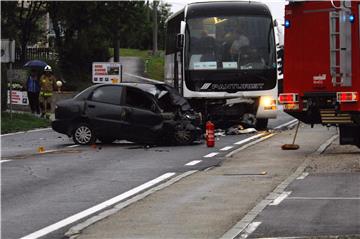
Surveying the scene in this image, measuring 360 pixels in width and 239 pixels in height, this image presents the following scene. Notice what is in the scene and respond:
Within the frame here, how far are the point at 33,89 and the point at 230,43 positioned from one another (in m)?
10.1

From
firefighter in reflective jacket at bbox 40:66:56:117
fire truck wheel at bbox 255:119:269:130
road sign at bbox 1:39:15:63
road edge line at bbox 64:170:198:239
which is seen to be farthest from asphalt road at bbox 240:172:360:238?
firefighter in reflective jacket at bbox 40:66:56:117

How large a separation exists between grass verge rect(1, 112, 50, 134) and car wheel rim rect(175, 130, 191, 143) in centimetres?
743

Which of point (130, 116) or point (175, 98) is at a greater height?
point (175, 98)

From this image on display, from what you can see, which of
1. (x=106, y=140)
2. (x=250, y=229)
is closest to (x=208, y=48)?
(x=106, y=140)

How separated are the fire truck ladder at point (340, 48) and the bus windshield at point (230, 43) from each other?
7.15m

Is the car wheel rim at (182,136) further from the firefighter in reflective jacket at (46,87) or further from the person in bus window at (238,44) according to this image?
the firefighter in reflective jacket at (46,87)

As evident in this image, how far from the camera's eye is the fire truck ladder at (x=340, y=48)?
1368cm

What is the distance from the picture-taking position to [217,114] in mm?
21234

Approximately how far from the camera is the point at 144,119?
17.1 metres

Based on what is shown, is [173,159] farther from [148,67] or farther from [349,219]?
[148,67]

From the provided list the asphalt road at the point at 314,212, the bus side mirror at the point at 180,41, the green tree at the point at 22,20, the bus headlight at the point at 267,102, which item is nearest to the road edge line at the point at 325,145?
the bus headlight at the point at 267,102

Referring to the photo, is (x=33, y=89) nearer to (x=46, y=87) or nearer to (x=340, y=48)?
(x=46, y=87)

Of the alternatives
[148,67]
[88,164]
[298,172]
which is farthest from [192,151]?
[148,67]

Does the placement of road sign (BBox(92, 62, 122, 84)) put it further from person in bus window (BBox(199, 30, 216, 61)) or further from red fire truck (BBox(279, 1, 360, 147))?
red fire truck (BBox(279, 1, 360, 147))
